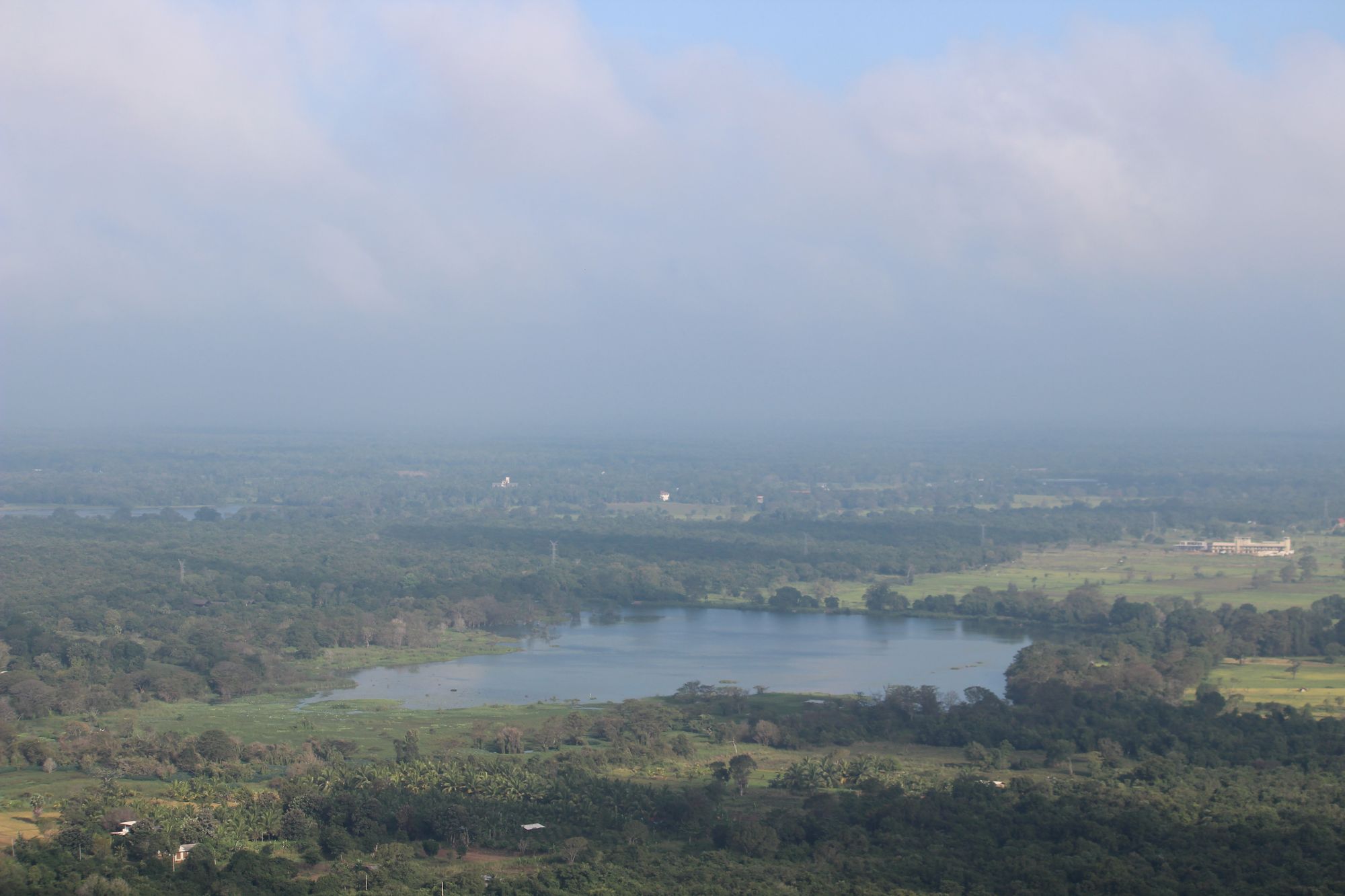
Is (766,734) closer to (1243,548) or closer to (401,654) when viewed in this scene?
(401,654)

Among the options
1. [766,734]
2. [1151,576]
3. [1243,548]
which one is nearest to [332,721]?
[766,734]

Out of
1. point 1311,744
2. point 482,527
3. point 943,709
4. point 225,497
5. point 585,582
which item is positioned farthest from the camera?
point 225,497

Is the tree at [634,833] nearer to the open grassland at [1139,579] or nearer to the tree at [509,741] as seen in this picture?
the tree at [509,741]

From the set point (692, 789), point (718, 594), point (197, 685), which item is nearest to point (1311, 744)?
point (692, 789)

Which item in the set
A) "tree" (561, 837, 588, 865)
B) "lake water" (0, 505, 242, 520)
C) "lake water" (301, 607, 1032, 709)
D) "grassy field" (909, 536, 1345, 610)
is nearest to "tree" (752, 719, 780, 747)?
"lake water" (301, 607, 1032, 709)

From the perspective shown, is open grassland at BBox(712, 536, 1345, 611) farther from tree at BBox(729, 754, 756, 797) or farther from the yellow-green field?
tree at BBox(729, 754, 756, 797)

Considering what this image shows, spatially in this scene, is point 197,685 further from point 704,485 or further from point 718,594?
point 704,485
